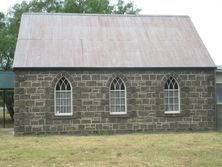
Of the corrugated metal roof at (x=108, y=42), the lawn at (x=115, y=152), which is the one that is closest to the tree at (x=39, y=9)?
the corrugated metal roof at (x=108, y=42)

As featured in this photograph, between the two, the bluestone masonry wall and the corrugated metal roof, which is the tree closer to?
the corrugated metal roof

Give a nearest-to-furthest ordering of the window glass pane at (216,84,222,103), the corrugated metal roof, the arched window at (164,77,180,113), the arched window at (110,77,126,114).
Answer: the corrugated metal roof, the arched window at (110,77,126,114), the arched window at (164,77,180,113), the window glass pane at (216,84,222,103)

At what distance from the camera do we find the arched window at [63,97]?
68.3 feet

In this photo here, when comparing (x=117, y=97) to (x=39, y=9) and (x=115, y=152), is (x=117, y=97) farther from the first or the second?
(x=39, y=9)

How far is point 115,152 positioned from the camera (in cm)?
1366

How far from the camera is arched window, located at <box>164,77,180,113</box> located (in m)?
21.8

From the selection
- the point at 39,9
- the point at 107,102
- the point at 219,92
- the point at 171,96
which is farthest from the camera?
the point at 39,9

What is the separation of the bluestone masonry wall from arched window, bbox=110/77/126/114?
0.30 metres

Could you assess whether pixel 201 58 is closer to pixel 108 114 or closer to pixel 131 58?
pixel 131 58

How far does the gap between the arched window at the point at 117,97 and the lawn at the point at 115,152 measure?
352 centimetres

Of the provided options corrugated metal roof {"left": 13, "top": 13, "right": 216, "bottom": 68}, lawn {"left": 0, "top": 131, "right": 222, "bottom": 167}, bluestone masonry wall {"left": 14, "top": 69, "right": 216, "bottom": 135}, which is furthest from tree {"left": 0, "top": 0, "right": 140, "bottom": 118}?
lawn {"left": 0, "top": 131, "right": 222, "bottom": 167}

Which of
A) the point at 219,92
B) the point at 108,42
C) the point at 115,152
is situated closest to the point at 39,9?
the point at 108,42

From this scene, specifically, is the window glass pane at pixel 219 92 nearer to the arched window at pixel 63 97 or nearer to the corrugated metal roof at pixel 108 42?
the corrugated metal roof at pixel 108 42

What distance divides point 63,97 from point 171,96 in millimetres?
5305
